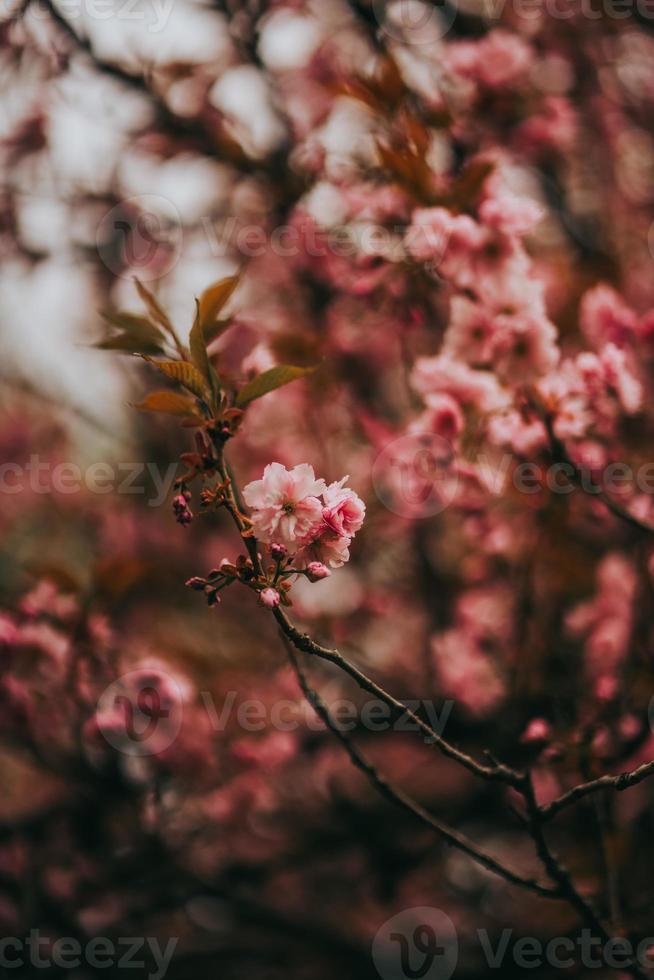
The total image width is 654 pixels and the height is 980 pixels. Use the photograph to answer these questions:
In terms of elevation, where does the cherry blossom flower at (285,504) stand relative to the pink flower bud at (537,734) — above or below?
above

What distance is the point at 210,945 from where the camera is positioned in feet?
10.6

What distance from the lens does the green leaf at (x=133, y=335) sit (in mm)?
1559

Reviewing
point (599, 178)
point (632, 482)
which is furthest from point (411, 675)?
point (599, 178)

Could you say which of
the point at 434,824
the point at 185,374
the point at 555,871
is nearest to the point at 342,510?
the point at 185,374

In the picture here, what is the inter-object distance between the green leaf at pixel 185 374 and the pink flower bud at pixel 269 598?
40 centimetres

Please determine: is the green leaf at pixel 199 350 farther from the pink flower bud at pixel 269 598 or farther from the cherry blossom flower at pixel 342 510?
the pink flower bud at pixel 269 598

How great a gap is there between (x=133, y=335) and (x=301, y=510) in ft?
1.91

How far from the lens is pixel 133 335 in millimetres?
1562

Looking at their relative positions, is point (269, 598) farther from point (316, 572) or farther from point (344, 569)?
point (344, 569)

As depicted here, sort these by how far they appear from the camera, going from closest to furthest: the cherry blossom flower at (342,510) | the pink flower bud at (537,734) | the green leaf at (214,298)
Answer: the cherry blossom flower at (342,510) → the green leaf at (214,298) → the pink flower bud at (537,734)

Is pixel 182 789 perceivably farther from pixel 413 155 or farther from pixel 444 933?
pixel 413 155

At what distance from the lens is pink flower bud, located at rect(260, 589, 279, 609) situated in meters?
1.13

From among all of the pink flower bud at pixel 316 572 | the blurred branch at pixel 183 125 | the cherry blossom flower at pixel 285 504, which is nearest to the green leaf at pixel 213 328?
the cherry blossom flower at pixel 285 504

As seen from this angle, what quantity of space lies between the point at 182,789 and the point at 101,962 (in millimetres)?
593
